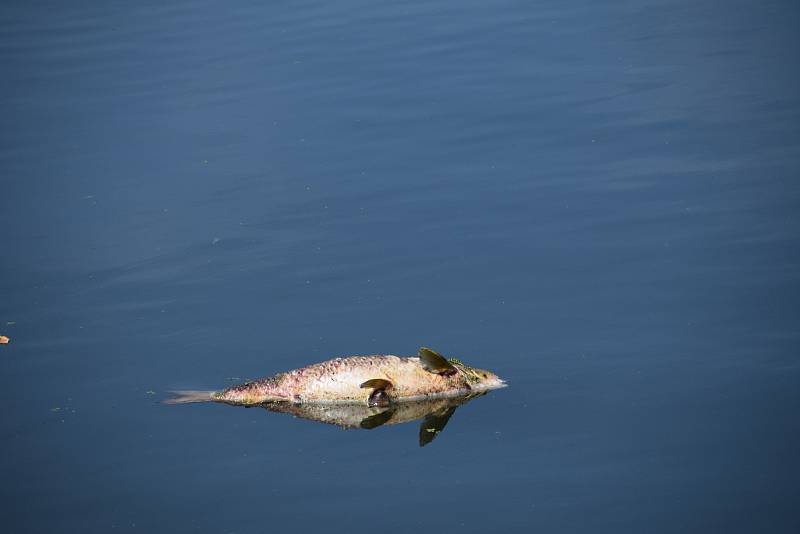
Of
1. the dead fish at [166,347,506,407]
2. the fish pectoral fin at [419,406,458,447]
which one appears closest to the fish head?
the dead fish at [166,347,506,407]

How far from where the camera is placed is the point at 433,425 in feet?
29.5

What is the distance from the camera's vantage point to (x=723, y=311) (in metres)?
10.4

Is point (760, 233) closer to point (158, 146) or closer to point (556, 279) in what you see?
point (556, 279)

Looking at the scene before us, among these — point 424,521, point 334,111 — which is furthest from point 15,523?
point 334,111

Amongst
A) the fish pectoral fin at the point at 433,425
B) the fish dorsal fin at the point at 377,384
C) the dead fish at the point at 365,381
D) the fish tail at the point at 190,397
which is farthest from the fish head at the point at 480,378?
the fish tail at the point at 190,397

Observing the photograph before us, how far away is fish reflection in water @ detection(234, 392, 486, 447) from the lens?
9.02 meters

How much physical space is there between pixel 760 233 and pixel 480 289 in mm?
3079

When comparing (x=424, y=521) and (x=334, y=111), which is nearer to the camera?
(x=424, y=521)

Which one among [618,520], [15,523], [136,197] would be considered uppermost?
[136,197]

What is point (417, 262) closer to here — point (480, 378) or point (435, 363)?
point (480, 378)

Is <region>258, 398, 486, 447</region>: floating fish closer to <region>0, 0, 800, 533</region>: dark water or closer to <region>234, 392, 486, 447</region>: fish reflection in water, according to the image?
<region>234, 392, 486, 447</region>: fish reflection in water

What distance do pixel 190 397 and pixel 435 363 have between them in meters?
2.04

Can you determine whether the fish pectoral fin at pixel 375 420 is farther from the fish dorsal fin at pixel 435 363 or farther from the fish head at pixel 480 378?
the fish head at pixel 480 378

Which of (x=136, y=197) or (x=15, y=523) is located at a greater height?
(x=136, y=197)
